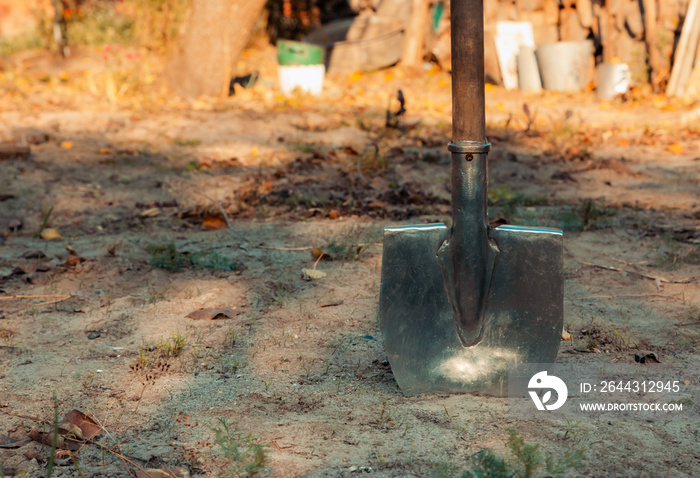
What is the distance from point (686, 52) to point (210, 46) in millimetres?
4554

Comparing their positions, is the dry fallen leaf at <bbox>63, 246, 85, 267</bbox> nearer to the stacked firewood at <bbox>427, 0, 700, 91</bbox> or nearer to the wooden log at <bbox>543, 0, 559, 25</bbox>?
the stacked firewood at <bbox>427, 0, 700, 91</bbox>

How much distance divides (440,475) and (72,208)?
2705 mm

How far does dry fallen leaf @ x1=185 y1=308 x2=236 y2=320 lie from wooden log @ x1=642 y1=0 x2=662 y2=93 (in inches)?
229

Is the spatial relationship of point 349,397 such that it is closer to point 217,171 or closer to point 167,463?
point 167,463

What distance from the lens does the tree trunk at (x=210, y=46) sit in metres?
5.88

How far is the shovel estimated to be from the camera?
1648 mm

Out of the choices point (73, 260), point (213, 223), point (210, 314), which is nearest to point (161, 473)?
point (210, 314)

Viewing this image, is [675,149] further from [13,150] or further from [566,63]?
[13,150]

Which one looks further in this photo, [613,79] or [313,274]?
[613,79]

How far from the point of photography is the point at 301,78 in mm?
6605

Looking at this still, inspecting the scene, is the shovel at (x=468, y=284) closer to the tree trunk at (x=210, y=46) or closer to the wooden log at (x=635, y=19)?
the tree trunk at (x=210, y=46)

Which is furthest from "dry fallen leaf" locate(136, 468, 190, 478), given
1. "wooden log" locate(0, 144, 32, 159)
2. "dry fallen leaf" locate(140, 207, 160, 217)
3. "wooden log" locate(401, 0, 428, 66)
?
"wooden log" locate(401, 0, 428, 66)

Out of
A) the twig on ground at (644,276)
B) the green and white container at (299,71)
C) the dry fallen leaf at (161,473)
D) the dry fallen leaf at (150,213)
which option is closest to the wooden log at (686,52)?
the green and white container at (299,71)

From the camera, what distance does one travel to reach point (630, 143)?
464cm
